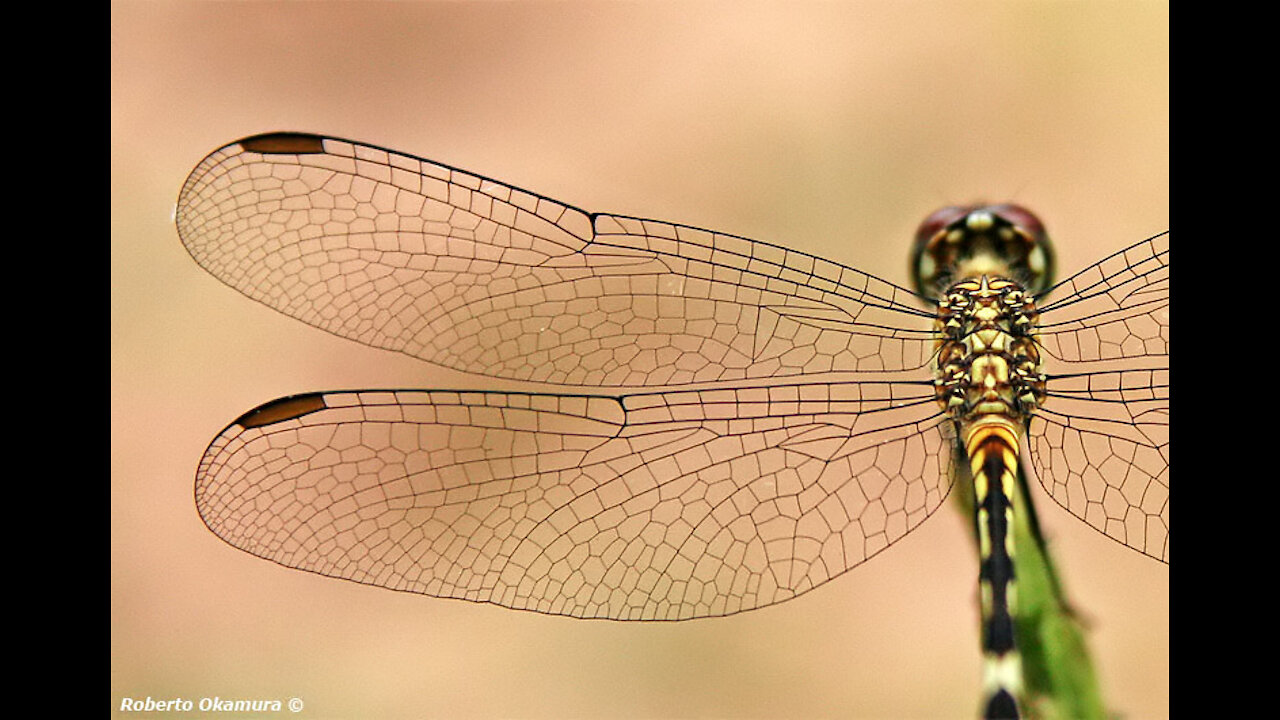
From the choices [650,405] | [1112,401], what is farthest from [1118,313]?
[650,405]

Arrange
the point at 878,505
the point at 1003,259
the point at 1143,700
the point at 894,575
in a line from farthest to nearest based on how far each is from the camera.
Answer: the point at 894,575
the point at 1143,700
the point at 1003,259
the point at 878,505

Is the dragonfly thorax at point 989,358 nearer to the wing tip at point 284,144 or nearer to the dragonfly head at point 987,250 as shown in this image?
the dragonfly head at point 987,250

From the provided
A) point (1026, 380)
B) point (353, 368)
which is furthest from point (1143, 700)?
point (353, 368)

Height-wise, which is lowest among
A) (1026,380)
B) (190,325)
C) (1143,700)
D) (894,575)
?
(1143,700)

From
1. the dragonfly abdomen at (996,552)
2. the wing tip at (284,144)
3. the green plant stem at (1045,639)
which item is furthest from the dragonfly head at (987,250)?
the wing tip at (284,144)

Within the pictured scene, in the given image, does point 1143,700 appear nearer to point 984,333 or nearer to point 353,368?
point 984,333

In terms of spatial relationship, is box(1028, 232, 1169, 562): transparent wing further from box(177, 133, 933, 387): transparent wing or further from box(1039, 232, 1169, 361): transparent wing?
box(177, 133, 933, 387): transparent wing

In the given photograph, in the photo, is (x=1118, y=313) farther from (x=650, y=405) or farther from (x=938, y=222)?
(x=650, y=405)

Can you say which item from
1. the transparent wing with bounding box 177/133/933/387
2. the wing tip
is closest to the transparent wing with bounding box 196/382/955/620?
the transparent wing with bounding box 177/133/933/387
